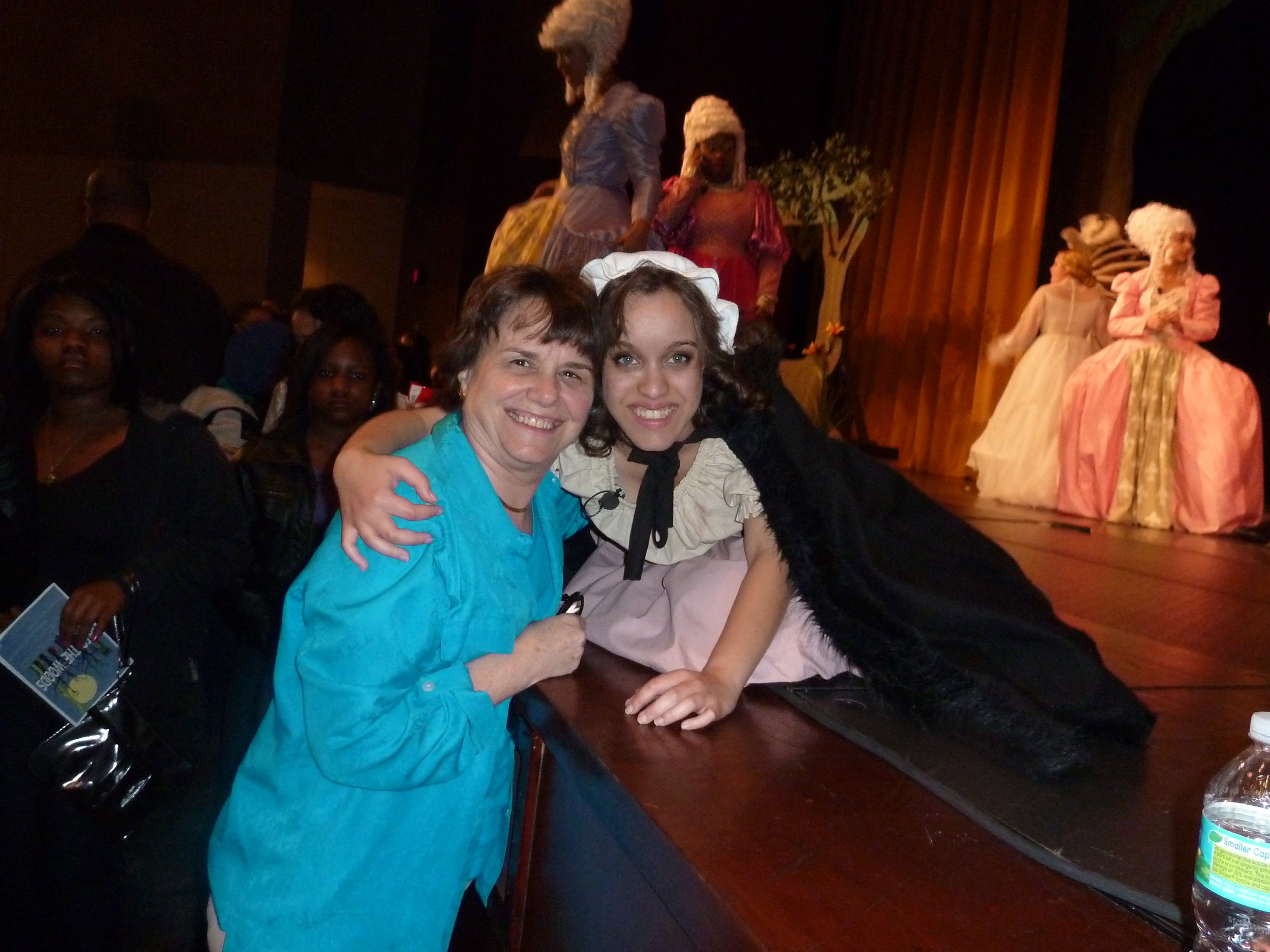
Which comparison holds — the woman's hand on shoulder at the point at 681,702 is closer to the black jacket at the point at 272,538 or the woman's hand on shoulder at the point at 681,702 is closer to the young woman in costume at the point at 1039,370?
the black jacket at the point at 272,538

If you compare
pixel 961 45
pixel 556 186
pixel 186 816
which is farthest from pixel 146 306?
pixel 961 45

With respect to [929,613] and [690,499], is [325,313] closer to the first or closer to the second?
[690,499]

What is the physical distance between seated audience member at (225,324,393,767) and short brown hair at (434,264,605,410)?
0.92 m

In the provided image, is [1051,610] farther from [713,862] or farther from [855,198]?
[855,198]

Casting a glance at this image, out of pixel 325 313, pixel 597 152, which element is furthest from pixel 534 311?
pixel 597 152

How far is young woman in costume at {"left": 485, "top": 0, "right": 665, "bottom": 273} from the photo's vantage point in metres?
3.25

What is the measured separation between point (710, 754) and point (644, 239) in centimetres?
234

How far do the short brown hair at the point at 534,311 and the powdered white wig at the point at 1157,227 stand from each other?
19.5 feet

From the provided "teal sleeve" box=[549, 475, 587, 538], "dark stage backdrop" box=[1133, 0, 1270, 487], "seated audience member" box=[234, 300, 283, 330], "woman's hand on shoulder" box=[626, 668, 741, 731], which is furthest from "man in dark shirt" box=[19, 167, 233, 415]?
"dark stage backdrop" box=[1133, 0, 1270, 487]

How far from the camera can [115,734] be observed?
81.0 inches

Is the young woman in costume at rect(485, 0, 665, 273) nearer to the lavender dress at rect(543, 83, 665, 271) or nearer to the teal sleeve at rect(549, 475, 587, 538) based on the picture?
the lavender dress at rect(543, 83, 665, 271)

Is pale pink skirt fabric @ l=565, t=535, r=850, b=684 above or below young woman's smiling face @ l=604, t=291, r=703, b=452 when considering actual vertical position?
below

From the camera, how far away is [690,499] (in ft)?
5.48

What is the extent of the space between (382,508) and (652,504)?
1.72ft
